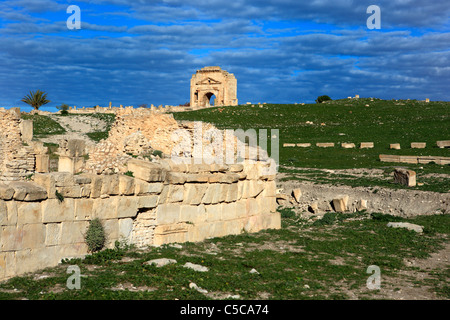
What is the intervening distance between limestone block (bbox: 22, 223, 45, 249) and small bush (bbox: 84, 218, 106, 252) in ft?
3.43

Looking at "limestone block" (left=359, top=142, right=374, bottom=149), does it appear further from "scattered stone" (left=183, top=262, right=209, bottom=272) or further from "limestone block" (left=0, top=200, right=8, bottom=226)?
"limestone block" (left=0, top=200, right=8, bottom=226)

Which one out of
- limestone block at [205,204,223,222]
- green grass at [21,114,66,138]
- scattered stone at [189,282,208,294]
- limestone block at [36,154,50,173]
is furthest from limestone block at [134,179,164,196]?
green grass at [21,114,66,138]

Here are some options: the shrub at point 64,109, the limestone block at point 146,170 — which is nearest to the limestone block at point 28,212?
the limestone block at point 146,170

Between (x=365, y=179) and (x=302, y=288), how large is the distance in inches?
621

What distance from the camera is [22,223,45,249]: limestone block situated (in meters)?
9.56

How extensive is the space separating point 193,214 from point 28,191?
15.7 feet

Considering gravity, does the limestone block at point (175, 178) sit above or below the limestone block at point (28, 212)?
above

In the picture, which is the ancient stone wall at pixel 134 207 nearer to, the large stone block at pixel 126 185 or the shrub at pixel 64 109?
the large stone block at pixel 126 185

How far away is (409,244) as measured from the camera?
1375 cm

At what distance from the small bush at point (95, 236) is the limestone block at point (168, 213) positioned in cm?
177

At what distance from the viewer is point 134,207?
38.0 feet

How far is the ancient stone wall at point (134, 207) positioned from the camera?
9523mm

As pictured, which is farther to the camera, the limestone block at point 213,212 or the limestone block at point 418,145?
the limestone block at point 418,145
